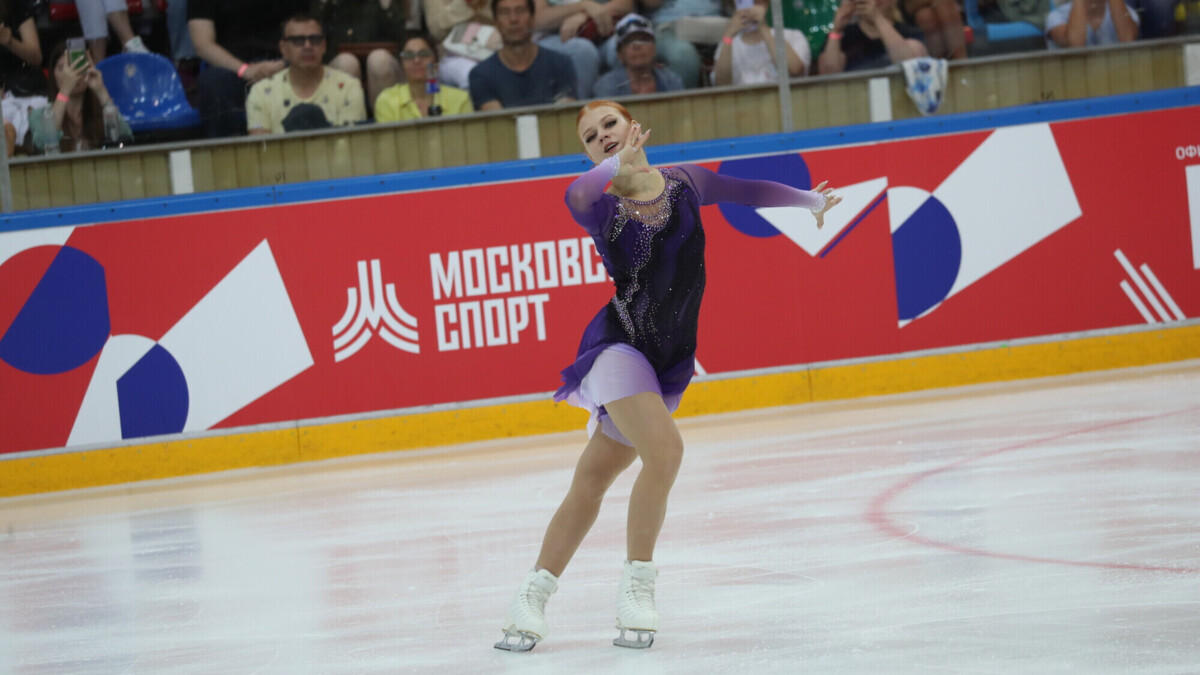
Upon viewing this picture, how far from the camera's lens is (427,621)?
379 cm

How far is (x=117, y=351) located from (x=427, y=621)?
430 cm

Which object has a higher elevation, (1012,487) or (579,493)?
(579,493)

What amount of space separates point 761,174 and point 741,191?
4454 millimetres

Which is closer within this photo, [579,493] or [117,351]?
[579,493]

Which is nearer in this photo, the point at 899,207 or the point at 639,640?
the point at 639,640

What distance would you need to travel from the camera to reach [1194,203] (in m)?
8.13

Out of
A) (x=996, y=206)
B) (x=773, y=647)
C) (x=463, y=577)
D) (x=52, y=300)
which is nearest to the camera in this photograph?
(x=773, y=647)

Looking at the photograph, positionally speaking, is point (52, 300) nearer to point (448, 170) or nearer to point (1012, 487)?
point (448, 170)

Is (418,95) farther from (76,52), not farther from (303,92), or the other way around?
(76,52)

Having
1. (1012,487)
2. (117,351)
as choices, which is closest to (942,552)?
(1012,487)

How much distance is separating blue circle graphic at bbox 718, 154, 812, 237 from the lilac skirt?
4.62 meters

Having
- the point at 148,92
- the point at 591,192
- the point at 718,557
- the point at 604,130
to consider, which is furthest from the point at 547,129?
the point at 591,192

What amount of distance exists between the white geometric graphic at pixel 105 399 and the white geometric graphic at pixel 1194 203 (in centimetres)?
593

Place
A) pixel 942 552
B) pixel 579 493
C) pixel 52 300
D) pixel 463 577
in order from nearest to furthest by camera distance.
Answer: pixel 579 493 → pixel 942 552 → pixel 463 577 → pixel 52 300
